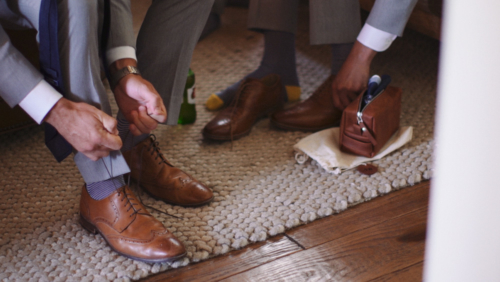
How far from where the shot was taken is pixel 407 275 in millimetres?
717

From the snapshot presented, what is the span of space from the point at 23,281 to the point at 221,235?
1.14 ft

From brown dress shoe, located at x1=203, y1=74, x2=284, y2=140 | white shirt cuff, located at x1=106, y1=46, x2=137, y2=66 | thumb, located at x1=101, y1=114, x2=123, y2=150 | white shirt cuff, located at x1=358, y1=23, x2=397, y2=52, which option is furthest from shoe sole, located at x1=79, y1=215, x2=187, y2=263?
white shirt cuff, located at x1=358, y1=23, x2=397, y2=52

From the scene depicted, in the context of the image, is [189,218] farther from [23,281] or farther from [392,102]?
[392,102]

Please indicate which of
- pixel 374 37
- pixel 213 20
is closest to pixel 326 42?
pixel 374 37

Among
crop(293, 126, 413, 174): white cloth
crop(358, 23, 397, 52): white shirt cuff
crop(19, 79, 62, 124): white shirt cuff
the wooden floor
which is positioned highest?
crop(358, 23, 397, 52): white shirt cuff

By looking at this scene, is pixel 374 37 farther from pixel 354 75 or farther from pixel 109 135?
pixel 109 135

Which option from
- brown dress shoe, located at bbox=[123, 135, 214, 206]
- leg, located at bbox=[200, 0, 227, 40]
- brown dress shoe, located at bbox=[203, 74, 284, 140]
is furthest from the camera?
leg, located at bbox=[200, 0, 227, 40]

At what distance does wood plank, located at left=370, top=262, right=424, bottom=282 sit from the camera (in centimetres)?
71

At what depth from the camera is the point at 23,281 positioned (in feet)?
2.33

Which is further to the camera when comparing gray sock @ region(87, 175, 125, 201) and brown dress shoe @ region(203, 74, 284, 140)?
Answer: brown dress shoe @ region(203, 74, 284, 140)

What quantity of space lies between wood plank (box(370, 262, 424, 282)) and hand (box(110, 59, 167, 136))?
476 millimetres

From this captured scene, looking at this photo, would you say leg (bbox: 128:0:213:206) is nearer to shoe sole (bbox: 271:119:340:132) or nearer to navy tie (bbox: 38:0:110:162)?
navy tie (bbox: 38:0:110:162)

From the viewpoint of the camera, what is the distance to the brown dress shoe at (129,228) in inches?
29.3

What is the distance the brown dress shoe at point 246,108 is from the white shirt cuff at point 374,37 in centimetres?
31
